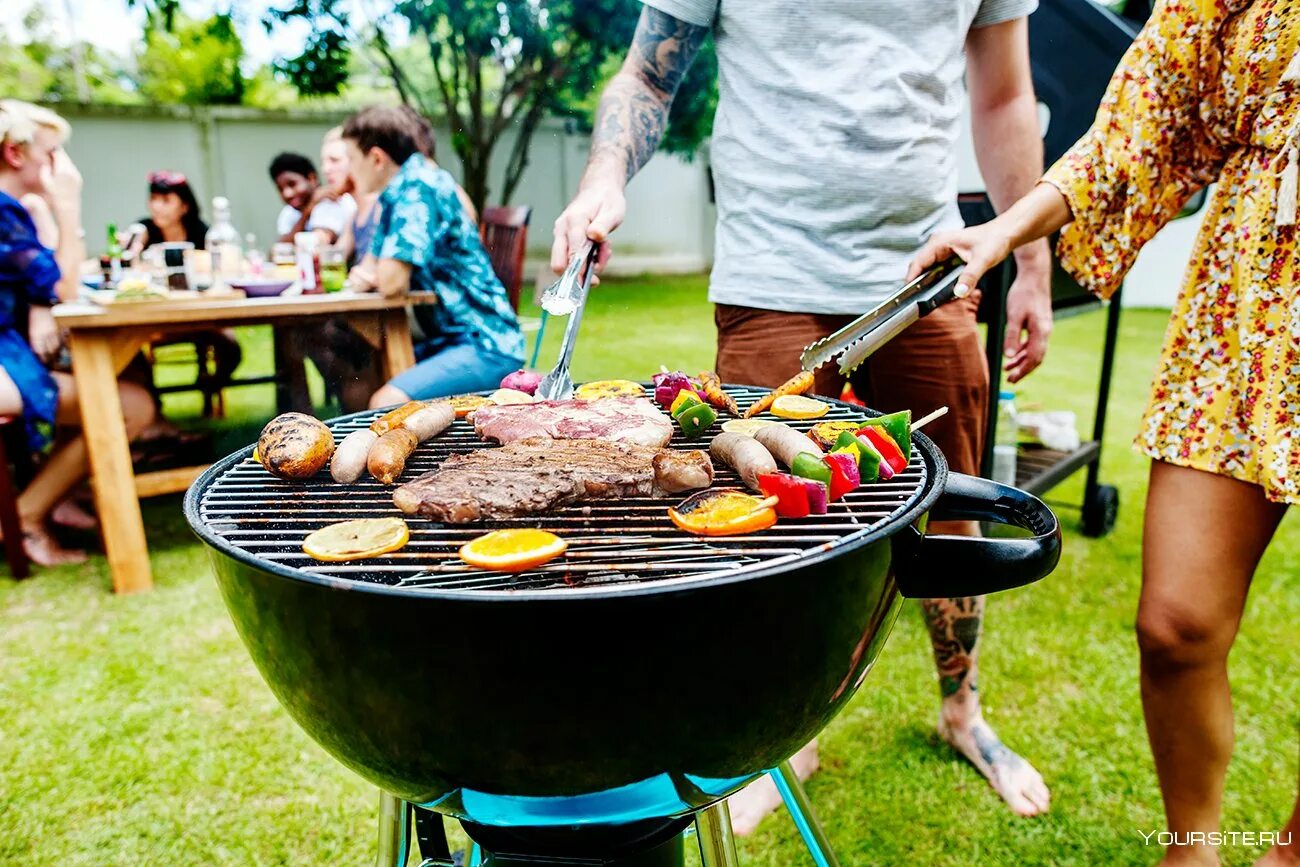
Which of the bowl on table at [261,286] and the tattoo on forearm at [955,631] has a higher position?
the bowl on table at [261,286]

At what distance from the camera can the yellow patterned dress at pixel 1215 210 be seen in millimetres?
1530

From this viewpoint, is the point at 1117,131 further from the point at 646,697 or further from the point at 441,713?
the point at 441,713

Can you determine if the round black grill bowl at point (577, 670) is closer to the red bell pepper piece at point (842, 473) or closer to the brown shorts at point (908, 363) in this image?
the red bell pepper piece at point (842, 473)

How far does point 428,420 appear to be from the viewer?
5.44ft

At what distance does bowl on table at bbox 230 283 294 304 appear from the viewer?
4.27m

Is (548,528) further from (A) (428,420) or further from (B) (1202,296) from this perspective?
(B) (1202,296)

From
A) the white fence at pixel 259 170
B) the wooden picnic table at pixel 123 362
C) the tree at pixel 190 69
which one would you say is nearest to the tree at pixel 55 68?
the tree at pixel 190 69

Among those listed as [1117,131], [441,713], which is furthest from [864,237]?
[441,713]

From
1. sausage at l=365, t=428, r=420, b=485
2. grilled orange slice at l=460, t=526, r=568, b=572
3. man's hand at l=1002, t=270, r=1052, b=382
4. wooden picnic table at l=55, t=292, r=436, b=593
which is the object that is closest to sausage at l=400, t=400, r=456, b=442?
sausage at l=365, t=428, r=420, b=485

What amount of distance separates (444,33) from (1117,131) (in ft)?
38.7

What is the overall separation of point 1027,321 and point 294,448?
204 cm

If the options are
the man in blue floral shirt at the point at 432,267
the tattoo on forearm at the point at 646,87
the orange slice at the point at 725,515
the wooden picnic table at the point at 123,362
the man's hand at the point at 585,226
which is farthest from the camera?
the man in blue floral shirt at the point at 432,267

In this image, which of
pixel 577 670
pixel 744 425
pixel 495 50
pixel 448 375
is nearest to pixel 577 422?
pixel 744 425

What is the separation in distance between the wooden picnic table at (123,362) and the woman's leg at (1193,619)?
3.59 metres
